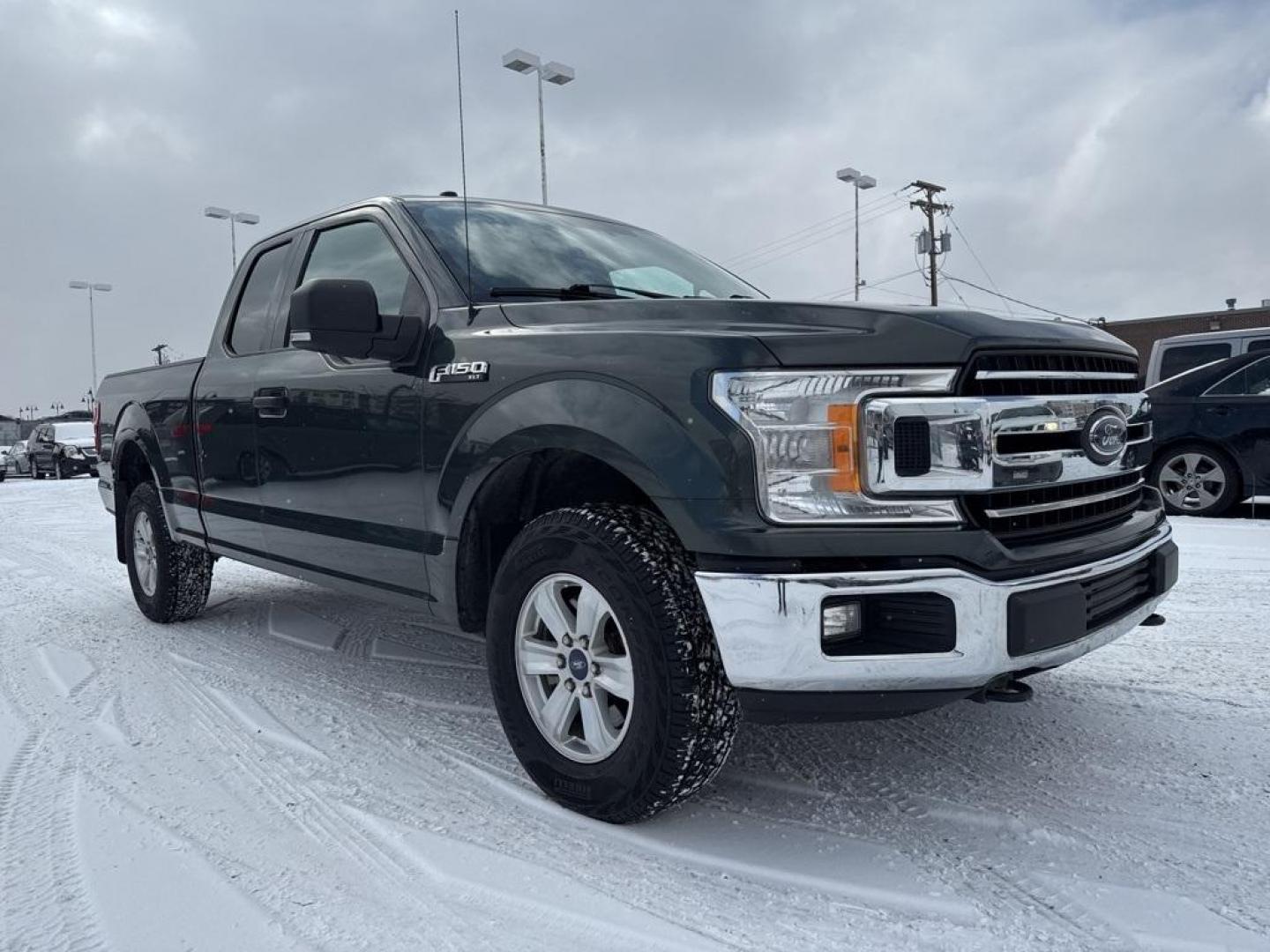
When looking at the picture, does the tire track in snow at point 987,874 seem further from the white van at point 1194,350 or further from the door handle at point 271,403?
the white van at point 1194,350

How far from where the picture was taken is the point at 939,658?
6.98 feet

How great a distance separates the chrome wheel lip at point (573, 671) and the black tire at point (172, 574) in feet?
9.78

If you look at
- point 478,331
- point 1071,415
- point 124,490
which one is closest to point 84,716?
point 478,331

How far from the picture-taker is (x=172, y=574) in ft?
16.4

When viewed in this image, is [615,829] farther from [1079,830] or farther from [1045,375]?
[1045,375]

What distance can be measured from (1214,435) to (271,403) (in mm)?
7437

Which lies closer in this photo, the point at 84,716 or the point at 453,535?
the point at 453,535

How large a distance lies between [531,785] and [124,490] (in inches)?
156

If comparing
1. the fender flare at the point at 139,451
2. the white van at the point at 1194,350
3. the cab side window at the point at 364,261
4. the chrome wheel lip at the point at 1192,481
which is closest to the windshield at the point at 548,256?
the cab side window at the point at 364,261

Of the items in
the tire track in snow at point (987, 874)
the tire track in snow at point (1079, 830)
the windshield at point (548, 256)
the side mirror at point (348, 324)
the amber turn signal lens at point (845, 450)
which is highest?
the windshield at point (548, 256)

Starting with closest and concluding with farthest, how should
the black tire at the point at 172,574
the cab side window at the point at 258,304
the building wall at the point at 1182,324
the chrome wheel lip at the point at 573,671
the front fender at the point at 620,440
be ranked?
the front fender at the point at 620,440, the chrome wheel lip at the point at 573,671, the cab side window at the point at 258,304, the black tire at the point at 172,574, the building wall at the point at 1182,324

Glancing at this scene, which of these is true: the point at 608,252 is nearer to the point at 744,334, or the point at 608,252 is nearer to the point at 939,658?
the point at 744,334

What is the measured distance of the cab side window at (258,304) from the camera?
13.9 feet

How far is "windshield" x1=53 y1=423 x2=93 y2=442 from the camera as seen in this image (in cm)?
2406
